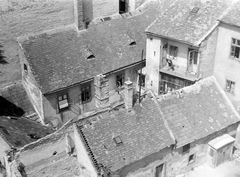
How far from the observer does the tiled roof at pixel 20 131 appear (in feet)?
98.0

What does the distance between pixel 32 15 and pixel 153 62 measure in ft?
39.0

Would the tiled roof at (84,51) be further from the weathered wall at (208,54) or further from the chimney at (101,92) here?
the weathered wall at (208,54)

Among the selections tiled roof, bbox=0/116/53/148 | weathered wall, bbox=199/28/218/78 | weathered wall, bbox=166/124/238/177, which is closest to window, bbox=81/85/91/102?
tiled roof, bbox=0/116/53/148

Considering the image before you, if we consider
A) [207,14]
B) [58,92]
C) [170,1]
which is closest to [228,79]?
[207,14]

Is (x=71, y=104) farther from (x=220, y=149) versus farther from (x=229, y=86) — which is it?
(x=229, y=86)

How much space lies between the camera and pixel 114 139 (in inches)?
1143

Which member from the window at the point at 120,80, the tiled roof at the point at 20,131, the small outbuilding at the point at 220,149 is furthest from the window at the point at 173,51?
the tiled roof at the point at 20,131

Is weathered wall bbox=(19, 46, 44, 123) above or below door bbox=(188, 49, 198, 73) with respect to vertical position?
below

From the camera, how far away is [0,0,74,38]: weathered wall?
3669 centimetres

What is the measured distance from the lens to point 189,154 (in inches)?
1261

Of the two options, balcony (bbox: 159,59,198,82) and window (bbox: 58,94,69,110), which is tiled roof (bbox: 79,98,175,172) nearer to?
balcony (bbox: 159,59,198,82)

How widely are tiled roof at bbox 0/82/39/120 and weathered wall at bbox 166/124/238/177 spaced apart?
12557mm

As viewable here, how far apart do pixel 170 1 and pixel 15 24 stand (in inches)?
600

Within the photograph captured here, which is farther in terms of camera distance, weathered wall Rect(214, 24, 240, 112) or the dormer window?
the dormer window
